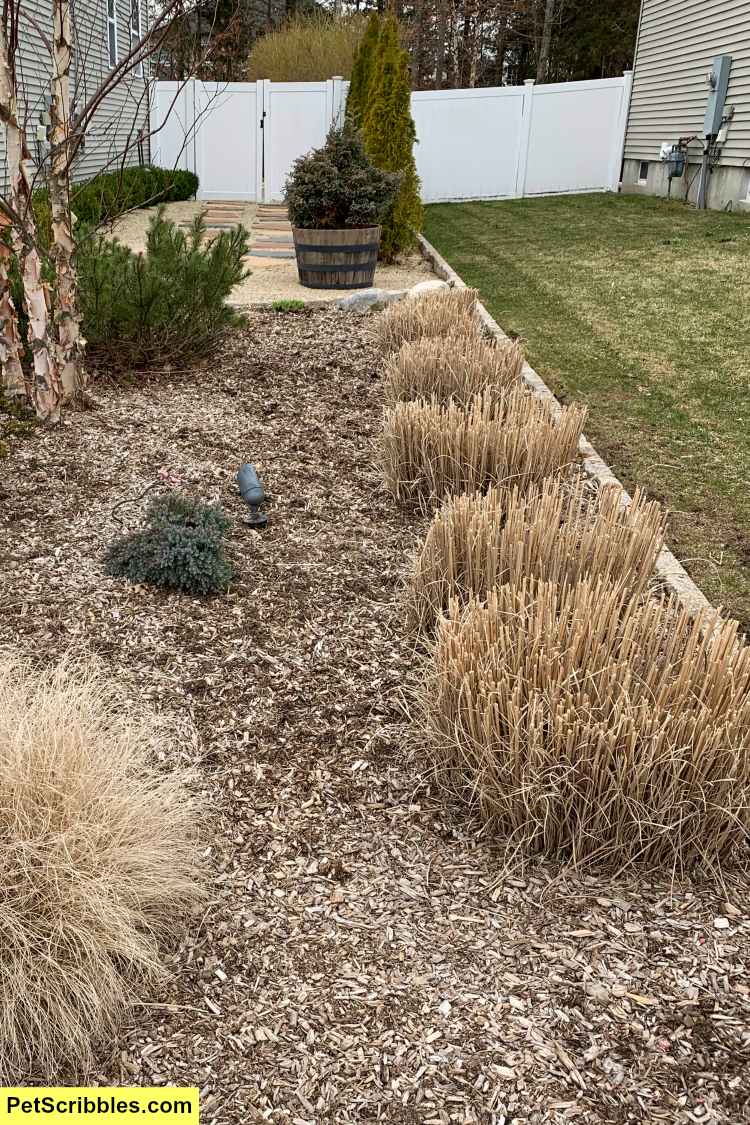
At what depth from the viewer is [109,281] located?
15.5 feet

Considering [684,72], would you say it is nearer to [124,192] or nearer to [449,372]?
[124,192]

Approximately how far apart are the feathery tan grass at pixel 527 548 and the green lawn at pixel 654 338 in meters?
0.53

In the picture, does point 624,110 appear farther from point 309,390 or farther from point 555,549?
point 555,549

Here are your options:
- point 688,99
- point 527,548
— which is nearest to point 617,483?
point 527,548

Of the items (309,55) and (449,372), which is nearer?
(449,372)

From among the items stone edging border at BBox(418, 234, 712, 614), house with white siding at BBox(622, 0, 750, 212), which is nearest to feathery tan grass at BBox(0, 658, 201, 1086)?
stone edging border at BBox(418, 234, 712, 614)

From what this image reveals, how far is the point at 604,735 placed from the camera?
191 cm

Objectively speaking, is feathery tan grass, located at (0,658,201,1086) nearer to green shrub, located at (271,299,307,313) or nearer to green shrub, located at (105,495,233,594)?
green shrub, located at (105,495,233,594)

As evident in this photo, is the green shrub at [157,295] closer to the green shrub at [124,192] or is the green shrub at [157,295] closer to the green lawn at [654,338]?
the green shrub at [124,192]

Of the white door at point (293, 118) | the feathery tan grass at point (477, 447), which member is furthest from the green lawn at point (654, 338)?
the white door at point (293, 118)

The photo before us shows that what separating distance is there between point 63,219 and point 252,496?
175 centimetres

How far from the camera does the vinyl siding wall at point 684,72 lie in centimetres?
1162

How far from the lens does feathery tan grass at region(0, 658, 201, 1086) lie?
1.56 m

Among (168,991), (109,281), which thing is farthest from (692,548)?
Answer: (109,281)
